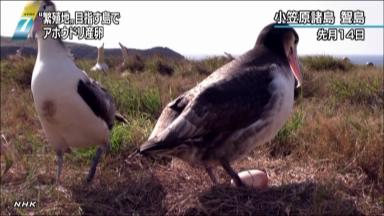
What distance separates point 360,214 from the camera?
320 cm

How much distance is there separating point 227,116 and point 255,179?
50cm

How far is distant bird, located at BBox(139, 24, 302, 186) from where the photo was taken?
3.25 metres

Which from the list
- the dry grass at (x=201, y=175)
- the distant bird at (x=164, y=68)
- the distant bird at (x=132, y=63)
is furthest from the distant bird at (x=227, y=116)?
the distant bird at (x=132, y=63)

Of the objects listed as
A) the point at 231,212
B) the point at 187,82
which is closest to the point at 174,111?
the point at 231,212

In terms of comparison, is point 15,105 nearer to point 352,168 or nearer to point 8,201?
point 8,201

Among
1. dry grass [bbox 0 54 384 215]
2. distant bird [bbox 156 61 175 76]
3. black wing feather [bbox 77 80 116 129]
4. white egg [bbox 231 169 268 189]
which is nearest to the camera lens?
dry grass [bbox 0 54 384 215]

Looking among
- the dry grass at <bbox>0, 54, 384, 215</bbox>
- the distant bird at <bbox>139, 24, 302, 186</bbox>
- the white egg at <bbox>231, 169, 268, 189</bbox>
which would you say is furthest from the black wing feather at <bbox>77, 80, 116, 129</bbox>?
the white egg at <bbox>231, 169, 268, 189</bbox>

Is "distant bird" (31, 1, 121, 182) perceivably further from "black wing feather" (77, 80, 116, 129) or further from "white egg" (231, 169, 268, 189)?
"white egg" (231, 169, 268, 189)

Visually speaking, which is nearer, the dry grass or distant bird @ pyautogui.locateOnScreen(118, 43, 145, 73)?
the dry grass

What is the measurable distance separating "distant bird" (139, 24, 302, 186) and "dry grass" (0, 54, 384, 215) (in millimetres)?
252

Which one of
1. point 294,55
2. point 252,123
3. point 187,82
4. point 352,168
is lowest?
point 187,82

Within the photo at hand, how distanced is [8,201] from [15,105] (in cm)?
302

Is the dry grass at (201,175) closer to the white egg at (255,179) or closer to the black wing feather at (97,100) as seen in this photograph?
the white egg at (255,179)

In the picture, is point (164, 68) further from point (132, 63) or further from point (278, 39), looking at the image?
point (278, 39)
